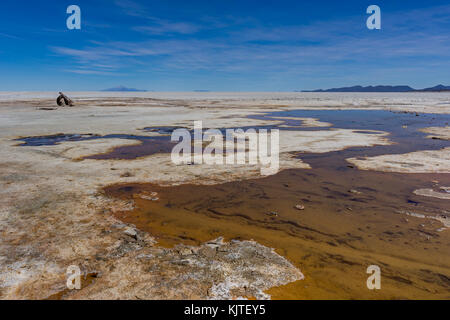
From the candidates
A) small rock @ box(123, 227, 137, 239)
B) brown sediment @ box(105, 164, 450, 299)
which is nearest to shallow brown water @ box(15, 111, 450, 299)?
brown sediment @ box(105, 164, 450, 299)

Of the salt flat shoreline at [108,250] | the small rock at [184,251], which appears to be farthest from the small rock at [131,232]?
the small rock at [184,251]

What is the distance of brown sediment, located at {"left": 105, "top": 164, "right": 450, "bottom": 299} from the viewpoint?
352 centimetres

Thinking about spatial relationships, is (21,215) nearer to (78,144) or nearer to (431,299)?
(431,299)

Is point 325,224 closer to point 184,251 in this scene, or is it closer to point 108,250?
point 184,251

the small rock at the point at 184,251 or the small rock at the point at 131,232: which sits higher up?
the small rock at the point at 131,232

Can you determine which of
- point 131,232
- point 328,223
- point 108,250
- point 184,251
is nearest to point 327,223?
point 328,223

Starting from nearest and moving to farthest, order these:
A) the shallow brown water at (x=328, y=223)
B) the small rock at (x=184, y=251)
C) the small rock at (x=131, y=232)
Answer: the shallow brown water at (x=328, y=223)
the small rock at (x=184, y=251)
the small rock at (x=131, y=232)

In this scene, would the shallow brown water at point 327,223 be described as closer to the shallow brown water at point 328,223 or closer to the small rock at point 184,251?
the shallow brown water at point 328,223

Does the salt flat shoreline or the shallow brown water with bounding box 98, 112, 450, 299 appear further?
the shallow brown water with bounding box 98, 112, 450, 299

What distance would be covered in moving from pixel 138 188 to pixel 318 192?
163 inches

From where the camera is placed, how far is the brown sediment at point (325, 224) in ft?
11.6

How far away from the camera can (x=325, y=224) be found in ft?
16.3

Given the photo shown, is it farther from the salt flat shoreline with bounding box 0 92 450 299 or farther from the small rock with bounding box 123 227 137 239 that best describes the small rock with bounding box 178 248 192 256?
the small rock with bounding box 123 227 137 239
